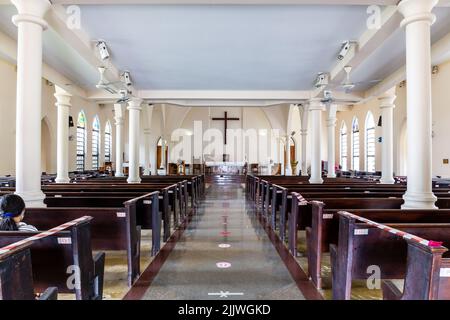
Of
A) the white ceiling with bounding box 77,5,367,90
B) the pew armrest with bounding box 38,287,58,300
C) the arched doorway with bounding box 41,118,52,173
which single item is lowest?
the pew armrest with bounding box 38,287,58,300

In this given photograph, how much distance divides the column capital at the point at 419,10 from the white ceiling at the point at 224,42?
2.87 feet

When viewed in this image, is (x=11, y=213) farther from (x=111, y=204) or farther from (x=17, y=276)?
(x=111, y=204)

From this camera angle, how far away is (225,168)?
19.5 meters

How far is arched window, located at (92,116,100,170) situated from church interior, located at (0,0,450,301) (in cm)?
638

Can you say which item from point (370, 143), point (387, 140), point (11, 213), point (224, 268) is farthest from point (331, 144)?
point (11, 213)

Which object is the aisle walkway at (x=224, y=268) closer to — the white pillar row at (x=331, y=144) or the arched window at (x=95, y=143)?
the white pillar row at (x=331, y=144)

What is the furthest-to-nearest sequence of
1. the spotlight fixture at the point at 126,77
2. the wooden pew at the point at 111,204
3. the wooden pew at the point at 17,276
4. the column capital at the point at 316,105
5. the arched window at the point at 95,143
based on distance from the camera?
the arched window at the point at 95,143 < the column capital at the point at 316,105 < the spotlight fixture at the point at 126,77 < the wooden pew at the point at 111,204 < the wooden pew at the point at 17,276

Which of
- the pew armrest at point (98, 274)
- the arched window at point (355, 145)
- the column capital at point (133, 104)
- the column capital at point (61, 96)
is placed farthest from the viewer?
the arched window at point (355, 145)

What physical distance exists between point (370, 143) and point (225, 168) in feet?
26.8

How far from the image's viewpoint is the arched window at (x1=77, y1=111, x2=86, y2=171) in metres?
14.5

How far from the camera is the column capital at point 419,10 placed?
12.3 feet

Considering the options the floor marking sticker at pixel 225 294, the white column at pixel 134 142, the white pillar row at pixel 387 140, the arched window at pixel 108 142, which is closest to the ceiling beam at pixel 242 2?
the floor marking sticker at pixel 225 294

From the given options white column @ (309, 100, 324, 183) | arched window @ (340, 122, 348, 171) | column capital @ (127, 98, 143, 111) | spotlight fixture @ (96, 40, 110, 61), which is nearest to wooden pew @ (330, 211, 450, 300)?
spotlight fixture @ (96, 40, 110, 61)

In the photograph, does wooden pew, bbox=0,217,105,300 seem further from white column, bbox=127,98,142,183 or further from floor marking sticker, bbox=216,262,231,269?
white column, bbox=127,98,142,183
